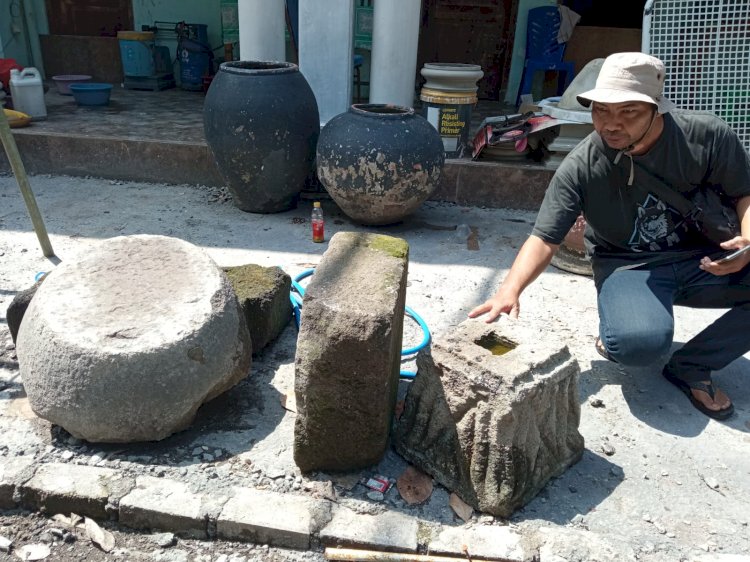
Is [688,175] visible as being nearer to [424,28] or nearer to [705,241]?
[705,241]

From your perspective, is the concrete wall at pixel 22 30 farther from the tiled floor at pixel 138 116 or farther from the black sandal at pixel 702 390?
the black sandal at pixel 702 390

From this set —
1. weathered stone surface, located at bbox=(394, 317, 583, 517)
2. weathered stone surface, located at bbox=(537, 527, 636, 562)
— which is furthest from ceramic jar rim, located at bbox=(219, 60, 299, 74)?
weathered stone surface, located at bbox=(537, 527, 636, 562)

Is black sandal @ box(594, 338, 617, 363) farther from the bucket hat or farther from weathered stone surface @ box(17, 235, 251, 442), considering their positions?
weathered stone surface @ box(17, 235, 251, 442)

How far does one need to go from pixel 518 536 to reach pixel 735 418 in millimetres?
1417

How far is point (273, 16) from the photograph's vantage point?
20.6ft

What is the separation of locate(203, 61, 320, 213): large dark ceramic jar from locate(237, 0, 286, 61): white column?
92 centimetres

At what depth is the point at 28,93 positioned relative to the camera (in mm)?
6895

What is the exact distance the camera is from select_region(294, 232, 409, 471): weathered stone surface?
2.33 m

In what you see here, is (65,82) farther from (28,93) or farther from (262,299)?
(262,299)

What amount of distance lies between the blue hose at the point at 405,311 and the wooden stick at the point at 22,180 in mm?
1750

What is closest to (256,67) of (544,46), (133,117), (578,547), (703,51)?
(133,117)

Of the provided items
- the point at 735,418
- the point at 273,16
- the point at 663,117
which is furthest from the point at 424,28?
the point at 735,418

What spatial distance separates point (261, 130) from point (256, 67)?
0.80 m

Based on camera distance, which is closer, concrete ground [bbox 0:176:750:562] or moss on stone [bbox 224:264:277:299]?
concrete ground [bbox 0:176:750:562]
